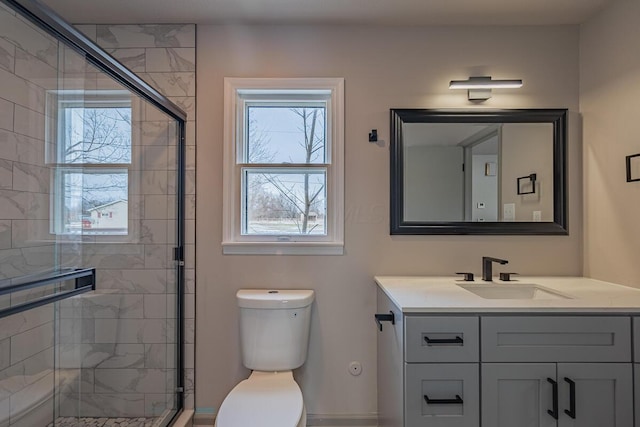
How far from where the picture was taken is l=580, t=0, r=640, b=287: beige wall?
1.75 metres

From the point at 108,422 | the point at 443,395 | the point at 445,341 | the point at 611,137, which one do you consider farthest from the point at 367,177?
the point at 108,422

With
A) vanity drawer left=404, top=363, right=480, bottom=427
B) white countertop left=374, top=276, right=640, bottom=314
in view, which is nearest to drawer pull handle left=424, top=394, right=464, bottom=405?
vanity drawer left=404, top=363, right=480, bottom=427

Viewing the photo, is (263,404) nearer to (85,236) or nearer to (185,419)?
(185,419)

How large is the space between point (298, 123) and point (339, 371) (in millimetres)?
1517

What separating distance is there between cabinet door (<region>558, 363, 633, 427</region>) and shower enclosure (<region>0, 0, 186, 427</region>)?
1.94m

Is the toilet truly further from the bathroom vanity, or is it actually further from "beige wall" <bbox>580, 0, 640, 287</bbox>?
"beige wall" <bbox>580, 0, 640, 287</bbox>

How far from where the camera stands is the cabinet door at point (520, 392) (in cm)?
138

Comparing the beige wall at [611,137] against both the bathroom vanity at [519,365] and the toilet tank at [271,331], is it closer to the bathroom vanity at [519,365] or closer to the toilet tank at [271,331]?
the bathroom vanity at [519,365]

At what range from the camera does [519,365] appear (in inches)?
54.7

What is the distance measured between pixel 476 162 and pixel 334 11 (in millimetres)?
1177

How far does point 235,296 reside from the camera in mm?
2102

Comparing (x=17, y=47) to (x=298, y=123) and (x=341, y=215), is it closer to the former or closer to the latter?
(x=298, y=123)

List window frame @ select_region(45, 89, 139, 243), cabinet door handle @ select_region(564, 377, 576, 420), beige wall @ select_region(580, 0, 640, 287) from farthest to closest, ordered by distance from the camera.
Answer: beige wall @ select_region(580, 0, 640, 287) < window frame @ select_region(45, 89, 139, 243) < cabinet door handle @ select_region(564, 377, 576, 420)

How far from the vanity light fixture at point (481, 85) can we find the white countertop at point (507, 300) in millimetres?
1073
